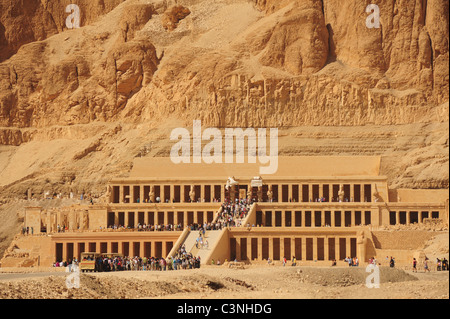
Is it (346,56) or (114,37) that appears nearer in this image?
(346,56)

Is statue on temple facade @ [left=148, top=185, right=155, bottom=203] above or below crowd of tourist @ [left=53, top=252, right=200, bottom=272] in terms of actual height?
above

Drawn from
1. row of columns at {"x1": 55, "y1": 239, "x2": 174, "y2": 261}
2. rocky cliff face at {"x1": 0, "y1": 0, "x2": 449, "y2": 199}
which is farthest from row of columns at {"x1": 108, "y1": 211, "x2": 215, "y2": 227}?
rocky cliff face at {"x1": 0, "y1": 0, "x2": 449, "y2": 199}

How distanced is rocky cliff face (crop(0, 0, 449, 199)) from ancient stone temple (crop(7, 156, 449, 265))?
6.06 m

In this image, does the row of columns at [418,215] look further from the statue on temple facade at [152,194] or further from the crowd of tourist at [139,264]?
the crowd of tourist at [139,264]

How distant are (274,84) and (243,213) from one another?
96.0ft

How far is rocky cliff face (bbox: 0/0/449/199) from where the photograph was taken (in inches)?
4441

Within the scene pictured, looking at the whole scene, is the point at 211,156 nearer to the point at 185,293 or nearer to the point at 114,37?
the point at 114,37

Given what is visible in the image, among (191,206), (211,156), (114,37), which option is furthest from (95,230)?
(114,37)

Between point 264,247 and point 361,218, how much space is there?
454 inches

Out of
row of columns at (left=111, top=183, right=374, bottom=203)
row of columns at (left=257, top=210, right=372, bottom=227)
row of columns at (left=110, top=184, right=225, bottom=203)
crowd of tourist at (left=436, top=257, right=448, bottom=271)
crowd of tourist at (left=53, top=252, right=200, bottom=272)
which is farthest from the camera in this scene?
row of columns at (left=110, top=184, right=225, bottom=203)

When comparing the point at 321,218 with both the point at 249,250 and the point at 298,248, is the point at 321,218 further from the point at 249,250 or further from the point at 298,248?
the point at 249,250

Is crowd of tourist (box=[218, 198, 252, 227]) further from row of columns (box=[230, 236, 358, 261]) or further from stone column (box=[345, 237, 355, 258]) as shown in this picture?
stone column (box=[345, 237, 355, 258])

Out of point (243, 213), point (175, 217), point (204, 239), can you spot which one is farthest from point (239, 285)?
point (175, 217)

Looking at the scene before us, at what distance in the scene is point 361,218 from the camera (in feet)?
301
